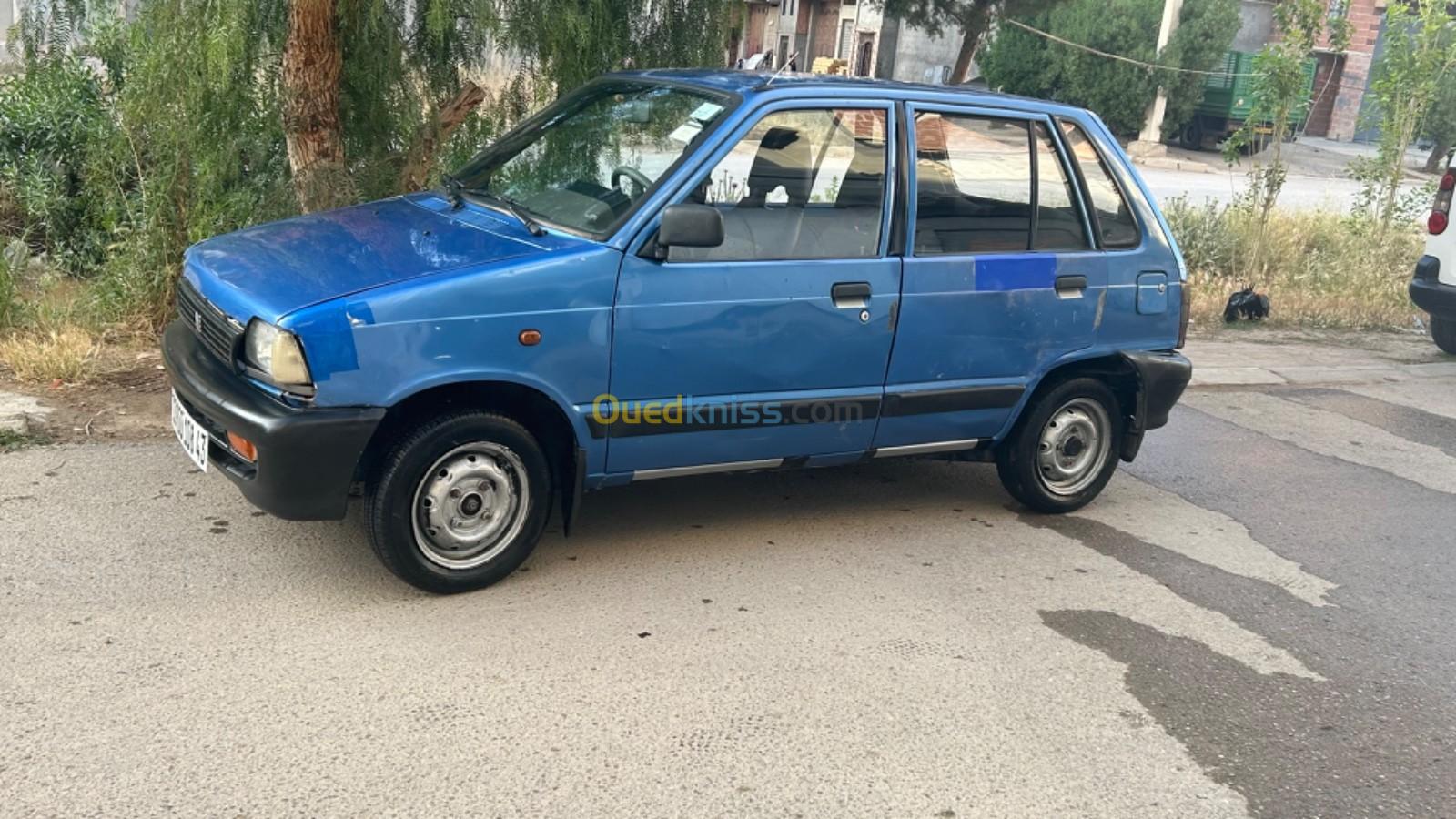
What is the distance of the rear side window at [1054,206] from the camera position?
5.61 metres

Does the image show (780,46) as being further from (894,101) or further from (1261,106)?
(894,101)

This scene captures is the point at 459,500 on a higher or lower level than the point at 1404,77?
lower

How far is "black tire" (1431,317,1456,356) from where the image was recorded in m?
10.5

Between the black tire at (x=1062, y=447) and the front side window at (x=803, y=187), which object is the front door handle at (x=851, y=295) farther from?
the black tire at (x=1062, y=447)

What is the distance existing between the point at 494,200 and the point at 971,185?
76.0 inches

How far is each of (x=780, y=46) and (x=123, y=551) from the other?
42.1 metres

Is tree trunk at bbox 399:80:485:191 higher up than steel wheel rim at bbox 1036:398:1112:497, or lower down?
higher up

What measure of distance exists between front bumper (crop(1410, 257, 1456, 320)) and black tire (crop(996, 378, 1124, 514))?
202 inches

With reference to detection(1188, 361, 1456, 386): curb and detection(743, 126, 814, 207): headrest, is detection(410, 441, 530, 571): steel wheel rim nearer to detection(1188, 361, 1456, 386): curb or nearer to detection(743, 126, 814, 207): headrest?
detection(743, 126, 814, 207): headrest

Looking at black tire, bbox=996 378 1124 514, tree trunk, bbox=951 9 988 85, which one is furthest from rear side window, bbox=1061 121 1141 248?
tree trunk, bbox=951 9 988 85

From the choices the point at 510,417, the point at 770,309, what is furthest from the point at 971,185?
the point at 510,417

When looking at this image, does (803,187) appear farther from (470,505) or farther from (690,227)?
(470,505)

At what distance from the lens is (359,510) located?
534 cm

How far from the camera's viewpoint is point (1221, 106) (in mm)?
35625
